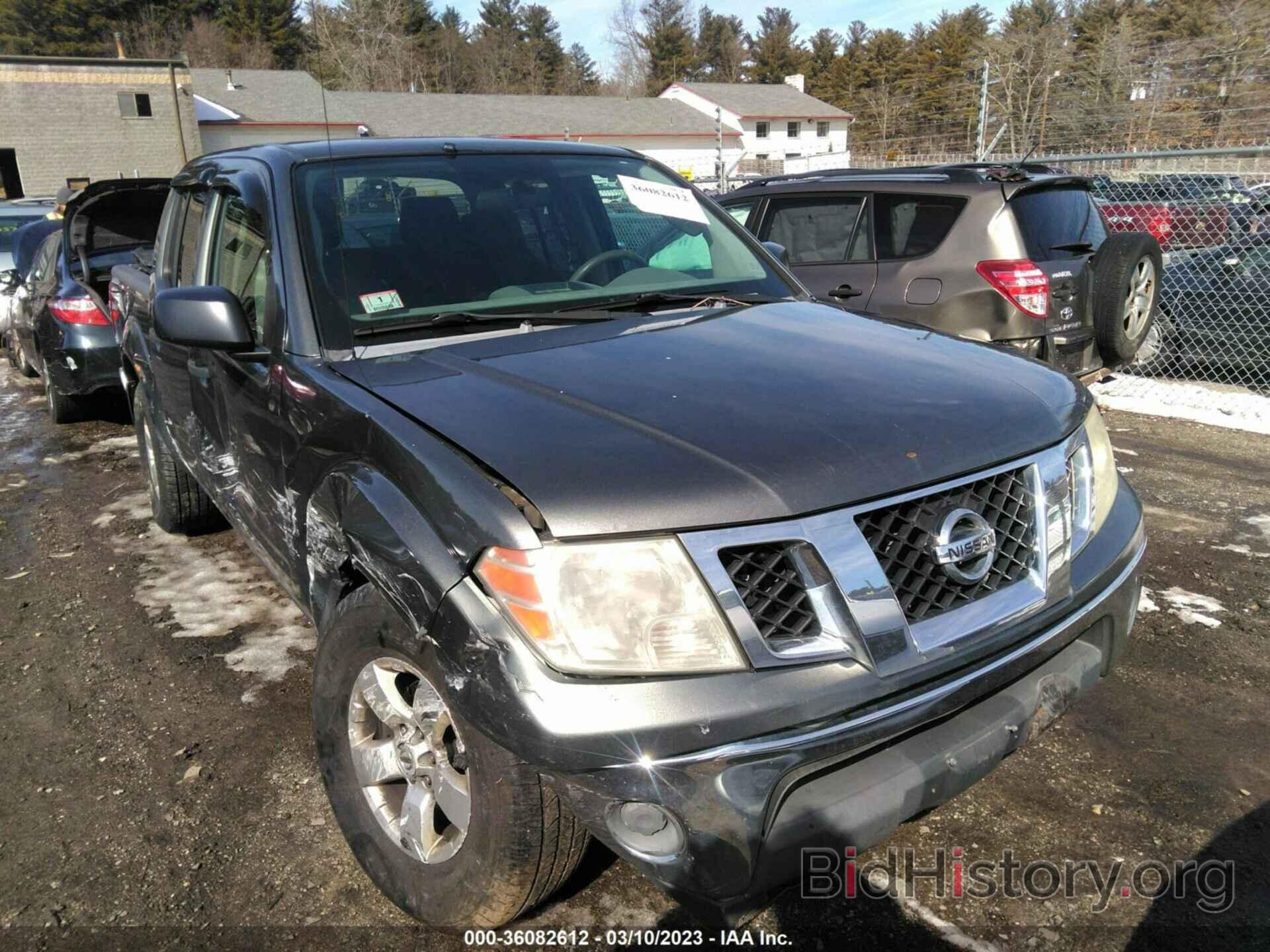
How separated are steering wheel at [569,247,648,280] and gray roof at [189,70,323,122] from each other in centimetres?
4606

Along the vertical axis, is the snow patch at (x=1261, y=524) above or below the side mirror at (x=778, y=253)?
below

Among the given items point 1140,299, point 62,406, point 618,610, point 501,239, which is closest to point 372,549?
point 618,610

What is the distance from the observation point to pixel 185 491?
4.87 metres

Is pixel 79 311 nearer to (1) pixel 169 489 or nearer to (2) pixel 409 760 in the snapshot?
(1) pixel 169 489

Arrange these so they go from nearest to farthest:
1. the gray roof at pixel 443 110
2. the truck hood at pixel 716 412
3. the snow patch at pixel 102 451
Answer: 1. the truck hood at pixel 716 412
2. the snow patch at pixel 102 451
3. the gray roof at pixel 443 110

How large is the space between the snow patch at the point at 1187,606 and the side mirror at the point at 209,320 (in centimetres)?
341

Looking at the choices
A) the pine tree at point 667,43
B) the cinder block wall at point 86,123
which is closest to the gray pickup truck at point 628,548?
the cinder block wall at point 86,123

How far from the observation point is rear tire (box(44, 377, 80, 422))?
7660 mm

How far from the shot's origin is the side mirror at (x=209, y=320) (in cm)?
276

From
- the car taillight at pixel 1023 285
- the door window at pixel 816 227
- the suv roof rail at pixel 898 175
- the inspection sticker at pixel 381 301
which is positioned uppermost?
the suv roof rail at pixel 898 175

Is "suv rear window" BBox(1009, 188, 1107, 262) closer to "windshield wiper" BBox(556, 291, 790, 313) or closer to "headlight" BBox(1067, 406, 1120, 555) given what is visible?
"windshield wiper" BBox(556, 291, 790, 313)

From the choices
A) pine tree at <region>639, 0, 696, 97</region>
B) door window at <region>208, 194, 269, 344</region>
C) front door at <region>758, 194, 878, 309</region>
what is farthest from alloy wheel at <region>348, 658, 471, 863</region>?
pine tree at <region>639, 0, 696, 97</region>

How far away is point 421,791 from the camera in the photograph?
7.30 ft

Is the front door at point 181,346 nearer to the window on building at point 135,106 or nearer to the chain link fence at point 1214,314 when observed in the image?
the chain link fence at point 1214,314
